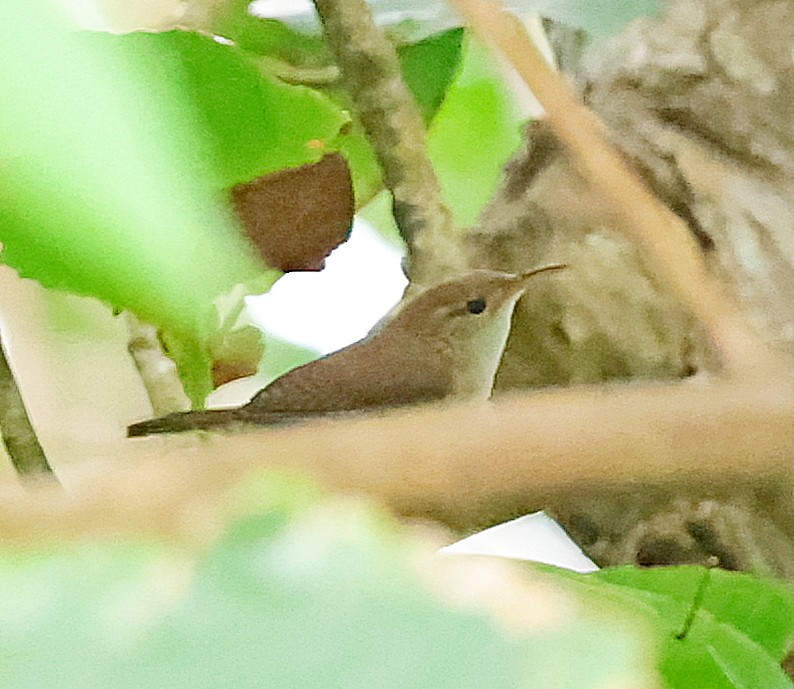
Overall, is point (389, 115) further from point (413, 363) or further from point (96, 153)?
point (96, 153)

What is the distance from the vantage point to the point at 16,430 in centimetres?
40

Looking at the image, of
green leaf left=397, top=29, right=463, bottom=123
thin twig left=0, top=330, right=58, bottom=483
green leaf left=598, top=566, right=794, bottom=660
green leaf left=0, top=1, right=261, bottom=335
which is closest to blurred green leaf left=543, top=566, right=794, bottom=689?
green leaf left=598, top=566, right=794, bottom=660

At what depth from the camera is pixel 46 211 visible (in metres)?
0.22

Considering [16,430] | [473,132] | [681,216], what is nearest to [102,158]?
[16,430]

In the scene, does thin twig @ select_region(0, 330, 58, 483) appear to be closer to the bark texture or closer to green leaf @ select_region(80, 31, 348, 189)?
green leaf @ select_region(80, 31, 348, 189)

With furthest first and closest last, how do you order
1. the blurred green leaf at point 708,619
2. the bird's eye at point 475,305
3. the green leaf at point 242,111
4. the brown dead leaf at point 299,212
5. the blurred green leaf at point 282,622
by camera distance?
1. the bird's eye at point 475,305
2. the brown dead leaf at point 299,212
3. the green leaf at point 242,111
4. the blurred green leaf at point 708,619
5. the blurred green leaf at point 282,622

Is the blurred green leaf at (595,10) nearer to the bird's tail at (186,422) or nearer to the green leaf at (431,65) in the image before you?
the green leaf at (431,65)

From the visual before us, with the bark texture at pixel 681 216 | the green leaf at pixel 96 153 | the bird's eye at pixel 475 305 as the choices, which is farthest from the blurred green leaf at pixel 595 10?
the green leaf at pixel 96 153

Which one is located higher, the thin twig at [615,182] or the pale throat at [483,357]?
the thin twig at [615,182]

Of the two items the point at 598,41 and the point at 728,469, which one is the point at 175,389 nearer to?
the point at 598,41

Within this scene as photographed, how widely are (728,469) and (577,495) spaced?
25 mm

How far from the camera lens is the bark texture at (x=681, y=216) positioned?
1.49 ft

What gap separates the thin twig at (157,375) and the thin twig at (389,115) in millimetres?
157

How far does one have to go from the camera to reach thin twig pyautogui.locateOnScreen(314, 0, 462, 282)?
47cm
